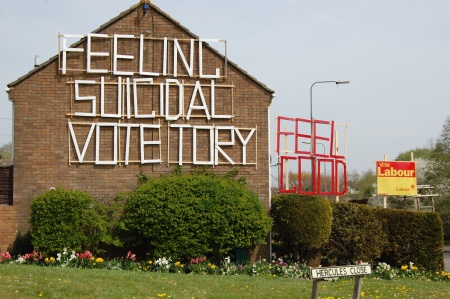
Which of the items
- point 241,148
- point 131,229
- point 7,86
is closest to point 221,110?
point 241,148

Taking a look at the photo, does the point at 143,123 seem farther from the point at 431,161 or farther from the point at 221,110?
the point at 431,161

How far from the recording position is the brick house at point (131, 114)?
21.9 m

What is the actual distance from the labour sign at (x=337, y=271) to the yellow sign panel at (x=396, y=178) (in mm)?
17509

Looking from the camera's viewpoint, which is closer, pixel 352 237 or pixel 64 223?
pixel 64 223

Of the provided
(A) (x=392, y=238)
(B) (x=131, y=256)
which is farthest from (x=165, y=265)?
(A) (x=392, y=238)

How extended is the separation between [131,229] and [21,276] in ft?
19.9

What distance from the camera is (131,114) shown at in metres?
22.4

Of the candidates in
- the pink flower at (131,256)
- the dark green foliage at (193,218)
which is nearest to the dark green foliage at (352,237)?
the dark green foliage at (193,218)

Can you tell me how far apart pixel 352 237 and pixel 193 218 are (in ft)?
20.9

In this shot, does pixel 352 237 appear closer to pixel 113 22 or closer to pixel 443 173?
pixel 113 22

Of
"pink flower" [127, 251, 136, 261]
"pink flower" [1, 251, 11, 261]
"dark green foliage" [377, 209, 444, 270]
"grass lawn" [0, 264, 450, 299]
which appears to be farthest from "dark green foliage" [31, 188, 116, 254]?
"dark green foliage" [377, 209, 444, 270]

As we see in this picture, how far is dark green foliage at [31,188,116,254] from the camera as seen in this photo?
20.5 metres

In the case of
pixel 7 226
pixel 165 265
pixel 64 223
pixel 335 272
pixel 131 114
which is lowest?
pixel 165 265

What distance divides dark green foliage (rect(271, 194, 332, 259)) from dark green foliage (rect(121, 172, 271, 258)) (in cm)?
119
